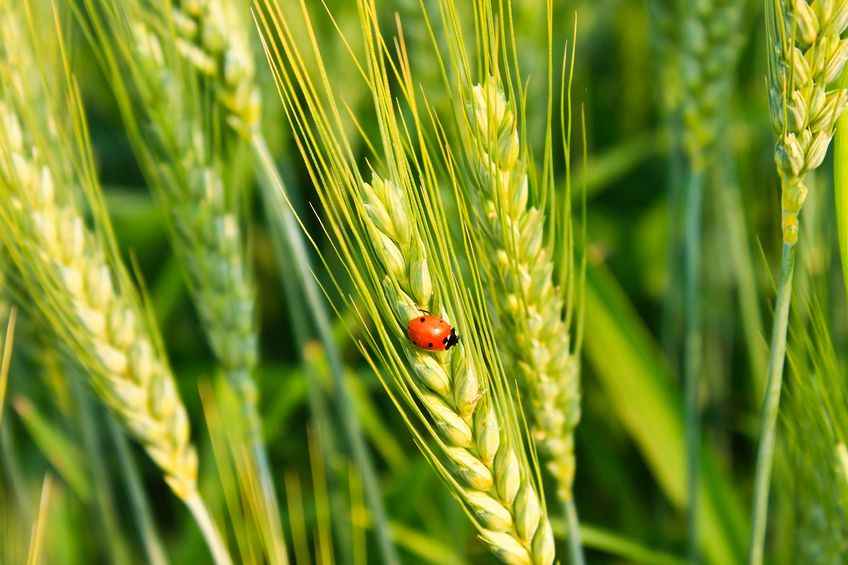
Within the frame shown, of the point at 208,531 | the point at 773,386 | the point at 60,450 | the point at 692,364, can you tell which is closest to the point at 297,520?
the point at 208,531

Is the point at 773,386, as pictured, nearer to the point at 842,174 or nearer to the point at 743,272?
the point at 842,174

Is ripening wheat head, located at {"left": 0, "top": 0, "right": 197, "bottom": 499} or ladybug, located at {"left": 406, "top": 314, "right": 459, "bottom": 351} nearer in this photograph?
ladybug, located at {"left": 406, "top": 314, "right": 459, "bottom": 351}

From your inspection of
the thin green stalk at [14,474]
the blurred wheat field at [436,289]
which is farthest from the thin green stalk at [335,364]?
the thin green stalk at [14,474]

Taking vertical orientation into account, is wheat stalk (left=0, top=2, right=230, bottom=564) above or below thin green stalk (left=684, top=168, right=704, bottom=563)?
above

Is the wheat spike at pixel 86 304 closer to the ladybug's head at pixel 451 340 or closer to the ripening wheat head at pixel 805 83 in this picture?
the ladybug's head at pixel 451 340

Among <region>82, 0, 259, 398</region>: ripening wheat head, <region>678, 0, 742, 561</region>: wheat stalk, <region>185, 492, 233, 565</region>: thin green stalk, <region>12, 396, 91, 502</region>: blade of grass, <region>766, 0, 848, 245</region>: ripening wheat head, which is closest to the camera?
<region>766, 0, 848, 245</region>: ripening wheat head

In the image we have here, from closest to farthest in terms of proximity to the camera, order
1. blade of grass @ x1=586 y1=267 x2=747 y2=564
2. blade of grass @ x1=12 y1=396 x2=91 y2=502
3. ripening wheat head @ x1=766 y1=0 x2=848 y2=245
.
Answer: ripening wheat head @ x1=766 y1=0 x2=848 y2=245 → blade of grass @ x1=586 y1=267 x2=747 y2=564 → blade of grass @ x1=12 y1=396 x2=91 y2=502

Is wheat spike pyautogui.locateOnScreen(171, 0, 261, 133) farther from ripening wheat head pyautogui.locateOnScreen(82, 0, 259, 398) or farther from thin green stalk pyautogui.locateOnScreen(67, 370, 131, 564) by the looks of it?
thin green stalk pyautogui.locateOnScreen(67, 370, 131, 564)

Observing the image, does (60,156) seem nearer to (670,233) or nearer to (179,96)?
(179,96)

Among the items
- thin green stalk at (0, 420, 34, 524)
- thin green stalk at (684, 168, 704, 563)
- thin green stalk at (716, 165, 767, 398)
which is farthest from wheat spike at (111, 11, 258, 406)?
thin green stalk at (716, 165, 767, 398)
